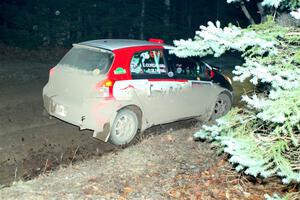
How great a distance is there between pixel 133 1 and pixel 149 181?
690 inches

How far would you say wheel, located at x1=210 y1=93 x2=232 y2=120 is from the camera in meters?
8.82

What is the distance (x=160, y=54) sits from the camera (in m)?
7.36

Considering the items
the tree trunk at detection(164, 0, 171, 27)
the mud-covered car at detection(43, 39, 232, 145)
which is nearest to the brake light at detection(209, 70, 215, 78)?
the mud-covered car at detection(43, 39, 232, 145)

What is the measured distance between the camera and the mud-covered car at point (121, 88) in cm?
654

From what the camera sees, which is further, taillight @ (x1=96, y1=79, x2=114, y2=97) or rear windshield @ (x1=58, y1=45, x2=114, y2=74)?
rear windshield @ (x1=58, y1=45, x2=114, y2=74)

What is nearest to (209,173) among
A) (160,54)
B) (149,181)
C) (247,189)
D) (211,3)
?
(247,189)

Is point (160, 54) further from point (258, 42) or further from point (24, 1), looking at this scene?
point (24, 1)

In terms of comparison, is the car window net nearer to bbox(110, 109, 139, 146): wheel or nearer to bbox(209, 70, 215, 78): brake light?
bbox(110, 109, 139, 146): wheel

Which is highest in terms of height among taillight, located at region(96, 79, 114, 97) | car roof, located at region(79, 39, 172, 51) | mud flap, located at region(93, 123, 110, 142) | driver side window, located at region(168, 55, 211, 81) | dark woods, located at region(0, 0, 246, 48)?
dark woods, located at region(0, 0, 246, 48)

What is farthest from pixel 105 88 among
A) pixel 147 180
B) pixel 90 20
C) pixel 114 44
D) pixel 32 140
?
pixel 90 20

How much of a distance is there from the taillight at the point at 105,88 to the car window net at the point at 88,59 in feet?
0.75

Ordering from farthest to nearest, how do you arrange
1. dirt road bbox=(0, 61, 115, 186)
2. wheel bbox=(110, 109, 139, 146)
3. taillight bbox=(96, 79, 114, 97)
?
wheel bbox=(110, 109, 139, 146)
taillight bbox=(96, 79, 114, 97)
dirt road bbox=(0, 61, 115, 186)

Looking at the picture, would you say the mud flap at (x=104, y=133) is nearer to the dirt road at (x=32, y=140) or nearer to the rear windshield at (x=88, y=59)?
the dirt road at (x=32, y=140)

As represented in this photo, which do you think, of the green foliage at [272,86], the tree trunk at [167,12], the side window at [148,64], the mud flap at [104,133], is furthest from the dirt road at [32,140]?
the tree trunk at [167,12]
